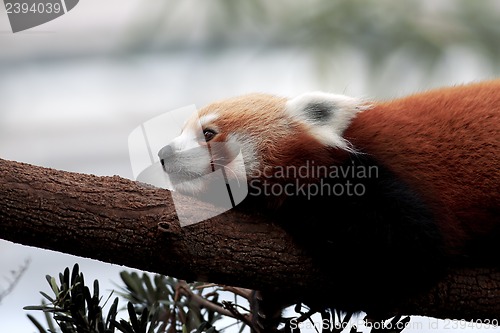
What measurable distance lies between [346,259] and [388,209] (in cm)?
19

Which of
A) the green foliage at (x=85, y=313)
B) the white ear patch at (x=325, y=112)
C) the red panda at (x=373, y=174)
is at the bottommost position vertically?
the green foliage at (x=85, y=313)

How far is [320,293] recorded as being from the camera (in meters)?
1.98

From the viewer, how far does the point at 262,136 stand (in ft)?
7.29

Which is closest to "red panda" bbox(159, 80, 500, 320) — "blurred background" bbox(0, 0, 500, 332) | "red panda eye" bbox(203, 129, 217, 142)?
"red panda eye" bbox(203, 129, 217, 142)

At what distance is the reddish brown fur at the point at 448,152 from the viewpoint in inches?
83.0

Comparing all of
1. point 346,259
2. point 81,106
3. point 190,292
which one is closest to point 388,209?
point 346,259

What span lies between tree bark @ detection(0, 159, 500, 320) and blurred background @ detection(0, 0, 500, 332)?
80 centimetres

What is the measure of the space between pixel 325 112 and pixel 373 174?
0.27 m

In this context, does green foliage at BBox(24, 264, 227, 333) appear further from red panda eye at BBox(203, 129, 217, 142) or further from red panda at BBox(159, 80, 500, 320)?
red panda eye at BBox(203, 129, 217, 142)

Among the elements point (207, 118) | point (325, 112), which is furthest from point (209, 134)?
point (325, 112)

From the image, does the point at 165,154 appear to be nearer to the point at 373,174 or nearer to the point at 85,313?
the point at 85,313

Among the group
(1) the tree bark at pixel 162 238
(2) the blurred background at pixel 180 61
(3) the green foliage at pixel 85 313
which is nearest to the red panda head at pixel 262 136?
(1) the tree bark at pixel 162 238

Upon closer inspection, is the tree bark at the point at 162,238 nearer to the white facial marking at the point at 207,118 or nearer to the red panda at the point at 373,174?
the red panda at the point at 373,174

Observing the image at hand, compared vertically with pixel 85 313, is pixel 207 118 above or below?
above
